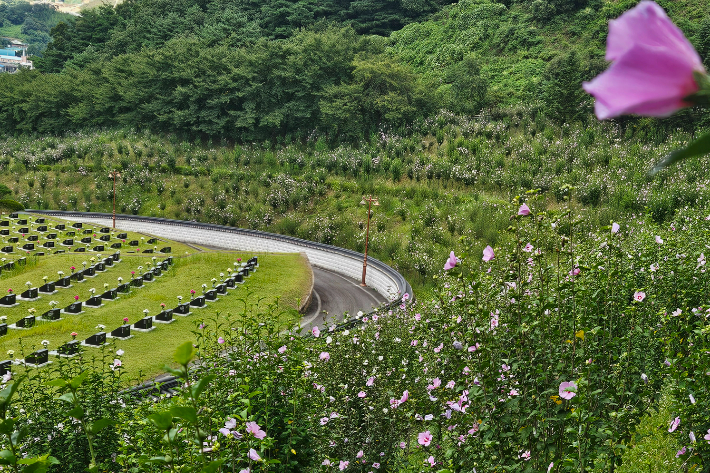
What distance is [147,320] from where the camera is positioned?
1469cm

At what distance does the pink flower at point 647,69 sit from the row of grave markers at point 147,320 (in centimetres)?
991

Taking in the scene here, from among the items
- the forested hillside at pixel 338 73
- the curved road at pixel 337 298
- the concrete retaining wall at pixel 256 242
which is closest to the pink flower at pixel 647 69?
the curved road at pixel 337 298

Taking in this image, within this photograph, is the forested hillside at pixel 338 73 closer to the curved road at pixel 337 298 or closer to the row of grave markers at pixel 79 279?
the curved road at pixel 337 298

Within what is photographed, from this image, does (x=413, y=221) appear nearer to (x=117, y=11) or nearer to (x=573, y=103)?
(x=573, y=103)

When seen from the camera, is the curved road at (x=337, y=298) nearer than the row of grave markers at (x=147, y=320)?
No

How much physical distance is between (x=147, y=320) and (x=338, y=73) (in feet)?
84.2

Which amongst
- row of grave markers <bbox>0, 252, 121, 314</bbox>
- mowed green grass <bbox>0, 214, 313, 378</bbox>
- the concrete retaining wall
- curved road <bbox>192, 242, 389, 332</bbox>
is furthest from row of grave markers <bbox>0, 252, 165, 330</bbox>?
the concrete retaining wall

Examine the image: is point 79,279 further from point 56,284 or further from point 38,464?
point 38,464

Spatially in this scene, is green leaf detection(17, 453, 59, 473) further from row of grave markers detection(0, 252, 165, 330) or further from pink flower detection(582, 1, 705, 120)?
row of grave markers detection(0, 252, 165, 330)

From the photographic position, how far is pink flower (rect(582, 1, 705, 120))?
66 cm

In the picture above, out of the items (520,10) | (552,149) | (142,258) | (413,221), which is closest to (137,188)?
(142,258)

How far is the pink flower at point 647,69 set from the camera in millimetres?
659

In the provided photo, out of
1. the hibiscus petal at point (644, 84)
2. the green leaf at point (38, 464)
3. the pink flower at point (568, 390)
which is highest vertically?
the hibiscus petal at point (644, 84)

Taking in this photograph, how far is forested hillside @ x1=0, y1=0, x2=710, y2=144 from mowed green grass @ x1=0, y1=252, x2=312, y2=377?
1520 centimetres
